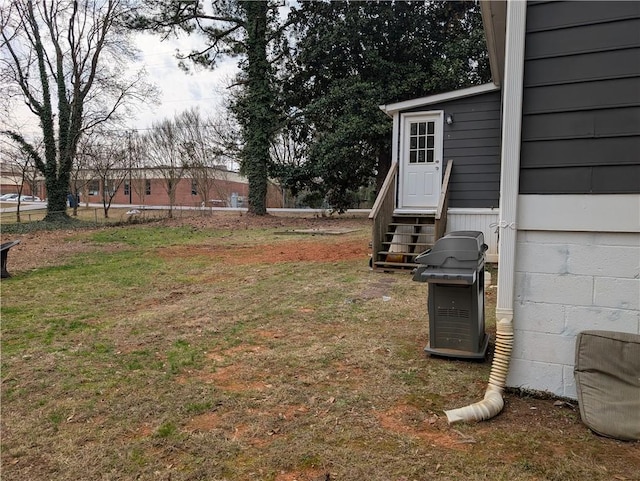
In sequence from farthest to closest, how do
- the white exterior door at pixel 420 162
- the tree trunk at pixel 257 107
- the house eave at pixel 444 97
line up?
1. the tree trunk at pixel 257 107
2. the white exterior door at pixel 420 162
3. the house eave at pixel 444 97

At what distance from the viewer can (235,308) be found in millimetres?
5039

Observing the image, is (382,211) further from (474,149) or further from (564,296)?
(564,296)

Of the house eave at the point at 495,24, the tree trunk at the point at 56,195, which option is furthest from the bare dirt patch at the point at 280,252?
the tree trunk at the point at 56,195

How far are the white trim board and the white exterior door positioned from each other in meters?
5.49

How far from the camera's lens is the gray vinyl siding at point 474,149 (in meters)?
7.74

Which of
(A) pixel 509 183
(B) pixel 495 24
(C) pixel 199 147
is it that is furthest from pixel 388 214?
(C) pixel 199 147

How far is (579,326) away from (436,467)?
1311mm

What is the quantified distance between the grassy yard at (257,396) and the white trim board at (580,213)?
1.09m

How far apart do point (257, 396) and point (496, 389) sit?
1514 mm

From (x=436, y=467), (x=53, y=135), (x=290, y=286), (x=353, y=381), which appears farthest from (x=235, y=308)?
(x=53, y=135)

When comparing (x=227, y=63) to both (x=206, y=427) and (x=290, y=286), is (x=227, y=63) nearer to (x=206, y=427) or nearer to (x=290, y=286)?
(x=290, y=286)

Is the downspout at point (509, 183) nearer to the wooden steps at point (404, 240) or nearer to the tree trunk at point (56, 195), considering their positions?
the wooden steps at point (404, 240)

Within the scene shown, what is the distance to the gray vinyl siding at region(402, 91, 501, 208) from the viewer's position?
25.4 feet

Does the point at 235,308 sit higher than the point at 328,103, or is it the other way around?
the point at 328,103
